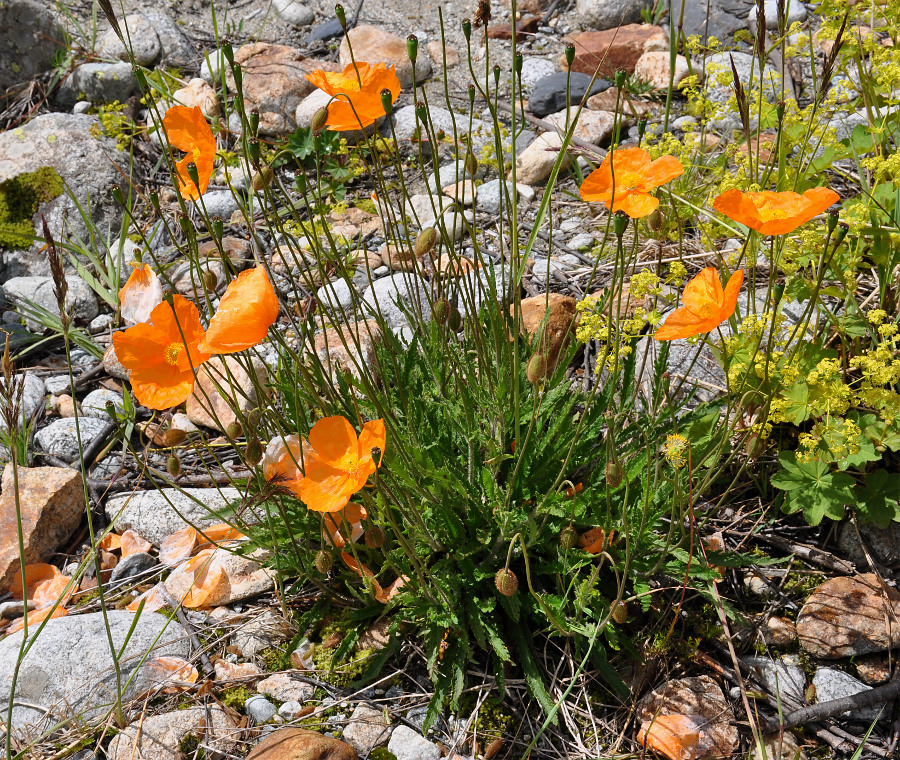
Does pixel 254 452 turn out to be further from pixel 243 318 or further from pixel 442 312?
pixel 442 312

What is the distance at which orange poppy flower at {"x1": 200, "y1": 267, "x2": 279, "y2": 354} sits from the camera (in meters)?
1.44

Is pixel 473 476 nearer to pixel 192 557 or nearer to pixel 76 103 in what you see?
pixel 192 557

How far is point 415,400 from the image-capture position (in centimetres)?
233

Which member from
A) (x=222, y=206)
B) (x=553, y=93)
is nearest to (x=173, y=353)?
(x=222, y=206)

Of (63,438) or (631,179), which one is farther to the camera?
(63,438)

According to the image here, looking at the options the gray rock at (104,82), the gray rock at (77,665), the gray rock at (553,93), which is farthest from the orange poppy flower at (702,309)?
the gray rock at (104,82)

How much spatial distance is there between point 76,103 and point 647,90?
327 centimetres

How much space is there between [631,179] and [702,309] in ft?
1.25

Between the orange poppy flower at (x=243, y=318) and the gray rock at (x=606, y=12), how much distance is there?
13.4 feet

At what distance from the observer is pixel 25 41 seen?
4551 mm

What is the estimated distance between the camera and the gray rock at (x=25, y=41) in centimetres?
450

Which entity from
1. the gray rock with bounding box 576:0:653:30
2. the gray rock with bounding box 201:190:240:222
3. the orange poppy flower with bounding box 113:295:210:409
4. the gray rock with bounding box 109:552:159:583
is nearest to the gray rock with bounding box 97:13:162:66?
the gray rock with bounding box 201:190:240:222

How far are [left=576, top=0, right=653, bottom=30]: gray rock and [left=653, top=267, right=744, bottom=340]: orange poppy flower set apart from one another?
3647 millimetres

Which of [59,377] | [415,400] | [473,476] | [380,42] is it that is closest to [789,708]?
[473,476]
